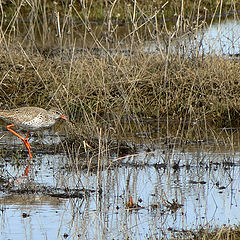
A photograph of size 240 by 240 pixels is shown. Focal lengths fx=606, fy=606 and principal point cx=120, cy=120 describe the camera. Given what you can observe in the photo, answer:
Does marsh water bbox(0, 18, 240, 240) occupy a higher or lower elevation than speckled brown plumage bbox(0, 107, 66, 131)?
lower

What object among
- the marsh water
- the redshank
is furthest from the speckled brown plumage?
the marsh water

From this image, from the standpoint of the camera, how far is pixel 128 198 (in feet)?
21.3

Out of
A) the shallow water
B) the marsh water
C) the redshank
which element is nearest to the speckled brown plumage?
the redshank

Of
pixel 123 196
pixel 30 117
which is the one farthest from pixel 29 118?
pixel 123 196

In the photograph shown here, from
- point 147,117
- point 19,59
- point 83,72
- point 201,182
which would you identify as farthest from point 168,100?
point 201,182

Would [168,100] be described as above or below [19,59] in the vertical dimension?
below

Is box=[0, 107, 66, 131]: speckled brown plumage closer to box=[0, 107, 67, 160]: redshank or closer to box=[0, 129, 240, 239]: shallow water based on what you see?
box=[0, 107, 67, 160]: redshank

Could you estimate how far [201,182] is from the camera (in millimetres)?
7074

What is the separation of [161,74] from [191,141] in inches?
83.3

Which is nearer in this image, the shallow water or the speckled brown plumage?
the shallow water

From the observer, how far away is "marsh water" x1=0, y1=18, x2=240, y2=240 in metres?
5.68

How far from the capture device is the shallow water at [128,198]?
5.67 metres

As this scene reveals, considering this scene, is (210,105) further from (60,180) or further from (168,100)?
(60,180)

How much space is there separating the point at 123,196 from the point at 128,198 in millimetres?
98
